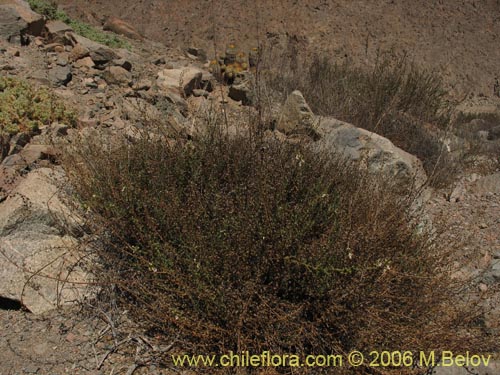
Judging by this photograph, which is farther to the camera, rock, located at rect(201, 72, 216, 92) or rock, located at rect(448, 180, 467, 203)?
rock, located at rect(201, 72, 216, 92)

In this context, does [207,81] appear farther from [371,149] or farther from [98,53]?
[371,149]

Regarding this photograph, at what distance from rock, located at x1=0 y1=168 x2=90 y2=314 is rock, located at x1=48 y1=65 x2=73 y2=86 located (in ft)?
6.36

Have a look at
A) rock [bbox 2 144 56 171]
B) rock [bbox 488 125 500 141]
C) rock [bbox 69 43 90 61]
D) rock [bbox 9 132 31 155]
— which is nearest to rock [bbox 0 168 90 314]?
rock [bbox 2 144 56 171]

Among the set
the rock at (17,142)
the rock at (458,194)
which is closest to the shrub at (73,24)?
the rock at (17,142)

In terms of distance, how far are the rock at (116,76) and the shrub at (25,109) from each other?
909mm

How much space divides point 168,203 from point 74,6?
10.7 meters

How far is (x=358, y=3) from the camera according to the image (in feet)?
43.1

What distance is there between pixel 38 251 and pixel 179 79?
3.03 m

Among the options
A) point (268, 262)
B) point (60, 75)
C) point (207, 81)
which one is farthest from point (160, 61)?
point (268, 262)

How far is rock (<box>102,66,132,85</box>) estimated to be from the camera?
5.07m

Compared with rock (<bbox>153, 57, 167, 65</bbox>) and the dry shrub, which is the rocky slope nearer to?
rock (<bbox>153, 57, 167, 65</bbox>)

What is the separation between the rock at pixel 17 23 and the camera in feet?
16.9

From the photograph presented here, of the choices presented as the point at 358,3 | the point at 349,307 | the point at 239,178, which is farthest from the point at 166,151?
the point at 358,3

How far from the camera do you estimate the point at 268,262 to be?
248cm
